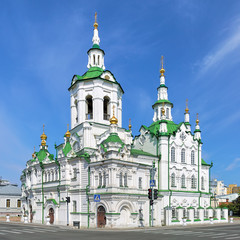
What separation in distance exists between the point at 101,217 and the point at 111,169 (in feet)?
17.9

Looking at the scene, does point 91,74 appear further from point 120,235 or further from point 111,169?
point 120,235

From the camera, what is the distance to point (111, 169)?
35.9 metres

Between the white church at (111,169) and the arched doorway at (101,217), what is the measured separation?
0.10 m

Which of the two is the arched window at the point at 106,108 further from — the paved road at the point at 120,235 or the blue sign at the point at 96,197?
the paved road at the point at 120,235

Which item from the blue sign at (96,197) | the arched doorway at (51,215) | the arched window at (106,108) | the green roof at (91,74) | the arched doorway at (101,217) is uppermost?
the green roof at (91,74)

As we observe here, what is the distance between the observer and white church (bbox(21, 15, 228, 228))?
36.8 metres

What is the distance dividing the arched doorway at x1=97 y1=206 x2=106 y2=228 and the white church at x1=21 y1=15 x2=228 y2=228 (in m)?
0.10

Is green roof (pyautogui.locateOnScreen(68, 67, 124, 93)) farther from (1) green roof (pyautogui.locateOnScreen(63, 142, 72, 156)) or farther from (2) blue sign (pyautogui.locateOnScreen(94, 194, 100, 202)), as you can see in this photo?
(2) blue sign (pyautogui.locateOnScreen(94, 194, 100, 202))

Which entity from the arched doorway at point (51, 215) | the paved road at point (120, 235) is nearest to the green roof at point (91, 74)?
the arched doorway at point (51, 215)

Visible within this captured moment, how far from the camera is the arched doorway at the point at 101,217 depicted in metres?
36.2

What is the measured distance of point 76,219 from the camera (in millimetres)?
39219

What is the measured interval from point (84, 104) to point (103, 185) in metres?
11.7

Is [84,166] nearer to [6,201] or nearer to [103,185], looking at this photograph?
[103,185]

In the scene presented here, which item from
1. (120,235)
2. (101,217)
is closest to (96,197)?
(101,217)
